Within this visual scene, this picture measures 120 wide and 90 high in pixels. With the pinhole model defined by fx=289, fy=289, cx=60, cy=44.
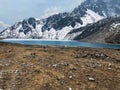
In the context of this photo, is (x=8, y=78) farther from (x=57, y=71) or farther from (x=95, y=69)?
(x=95, y=69)

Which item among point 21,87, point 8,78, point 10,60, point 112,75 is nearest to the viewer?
point 21,87

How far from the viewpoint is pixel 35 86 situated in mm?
27859

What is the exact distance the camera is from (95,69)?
33188mm

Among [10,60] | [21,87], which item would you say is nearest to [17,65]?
[10,60]

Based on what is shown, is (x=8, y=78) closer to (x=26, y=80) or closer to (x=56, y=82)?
(x=26, y=80)

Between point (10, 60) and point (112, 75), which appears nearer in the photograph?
point (112, 75)

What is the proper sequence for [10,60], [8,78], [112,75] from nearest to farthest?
1. [8,78]
2. [112,75]
3. [10,60]

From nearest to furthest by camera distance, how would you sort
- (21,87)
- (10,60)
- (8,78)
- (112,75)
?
(21,87) → (8,78) → (112,75) → (10,60)

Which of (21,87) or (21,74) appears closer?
(21,87)

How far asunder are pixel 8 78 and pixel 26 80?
1981mm

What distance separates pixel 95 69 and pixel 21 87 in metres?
9.58

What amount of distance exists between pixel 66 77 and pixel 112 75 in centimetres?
543

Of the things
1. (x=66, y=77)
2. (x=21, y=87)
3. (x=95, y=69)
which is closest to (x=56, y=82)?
(x=66, y=77)

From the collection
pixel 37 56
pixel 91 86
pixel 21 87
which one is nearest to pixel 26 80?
pixel 21 87
